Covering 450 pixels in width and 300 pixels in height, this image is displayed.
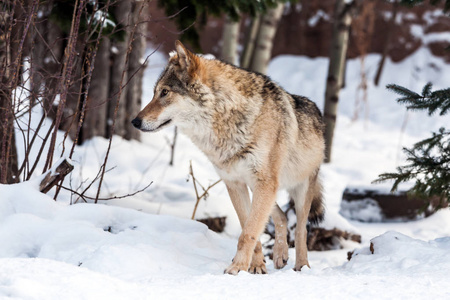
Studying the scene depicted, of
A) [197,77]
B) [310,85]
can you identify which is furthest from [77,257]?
[310,85]

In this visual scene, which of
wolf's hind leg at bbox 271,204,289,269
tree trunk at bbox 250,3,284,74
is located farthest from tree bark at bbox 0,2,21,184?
tree trunk at bbox 250,3,284,74

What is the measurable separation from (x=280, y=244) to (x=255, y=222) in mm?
832

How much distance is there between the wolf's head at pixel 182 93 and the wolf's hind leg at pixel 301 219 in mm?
1322

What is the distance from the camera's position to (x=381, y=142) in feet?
44.2

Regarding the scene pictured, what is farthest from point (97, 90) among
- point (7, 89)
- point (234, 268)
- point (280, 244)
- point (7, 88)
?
point (234, 268)

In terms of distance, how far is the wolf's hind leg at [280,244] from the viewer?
4.56 meters

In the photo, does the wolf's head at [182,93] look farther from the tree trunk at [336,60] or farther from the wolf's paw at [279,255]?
the tree trunk at [336,60]

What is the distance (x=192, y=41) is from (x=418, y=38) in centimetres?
1298

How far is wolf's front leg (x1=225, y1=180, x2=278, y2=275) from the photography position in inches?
147

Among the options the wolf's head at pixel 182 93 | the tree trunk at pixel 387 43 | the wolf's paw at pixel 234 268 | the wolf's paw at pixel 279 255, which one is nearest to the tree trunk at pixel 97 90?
the wolf's head at pixel 182 93

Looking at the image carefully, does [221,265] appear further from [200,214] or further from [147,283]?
[200,214]

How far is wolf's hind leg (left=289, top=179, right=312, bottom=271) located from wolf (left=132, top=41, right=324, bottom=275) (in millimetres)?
503

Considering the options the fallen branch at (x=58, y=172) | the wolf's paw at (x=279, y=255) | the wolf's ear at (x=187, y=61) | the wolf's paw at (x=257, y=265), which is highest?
the wolf's ear at (x=187, y=61)

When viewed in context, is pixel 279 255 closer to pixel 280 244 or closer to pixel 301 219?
pixel 280 244
